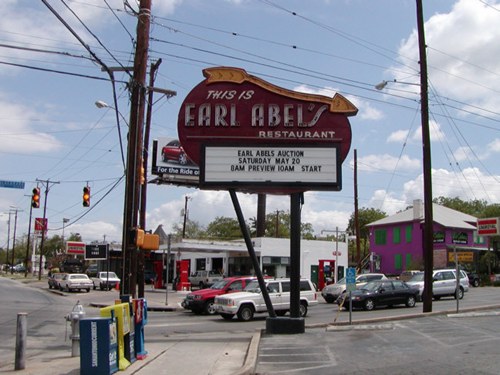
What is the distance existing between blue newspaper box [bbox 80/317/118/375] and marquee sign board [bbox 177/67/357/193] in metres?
7.26

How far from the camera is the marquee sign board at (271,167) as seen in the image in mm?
15844

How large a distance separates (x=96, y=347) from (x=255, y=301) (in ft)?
43.7

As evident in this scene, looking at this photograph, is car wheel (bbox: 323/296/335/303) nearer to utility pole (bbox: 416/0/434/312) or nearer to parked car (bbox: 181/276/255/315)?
parked car (bbox: 181/276/255/315)

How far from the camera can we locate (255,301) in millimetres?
22344

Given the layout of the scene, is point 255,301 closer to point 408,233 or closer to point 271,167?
point 271,167

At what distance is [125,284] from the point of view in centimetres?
1539

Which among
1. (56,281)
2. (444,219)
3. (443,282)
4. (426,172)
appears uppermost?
(444,219)

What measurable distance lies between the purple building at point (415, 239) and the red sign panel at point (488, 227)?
264cm

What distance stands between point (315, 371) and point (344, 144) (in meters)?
7.47

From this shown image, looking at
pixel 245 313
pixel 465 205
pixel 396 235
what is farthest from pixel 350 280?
pixel 465 205

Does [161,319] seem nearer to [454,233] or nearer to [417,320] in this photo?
[417,320]

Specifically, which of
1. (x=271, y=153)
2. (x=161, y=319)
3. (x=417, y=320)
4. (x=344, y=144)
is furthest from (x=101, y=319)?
(x=161, y=319)

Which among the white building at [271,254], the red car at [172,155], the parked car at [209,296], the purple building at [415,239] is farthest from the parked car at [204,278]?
the parked car at [209,296]

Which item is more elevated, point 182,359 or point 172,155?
point 172,155
